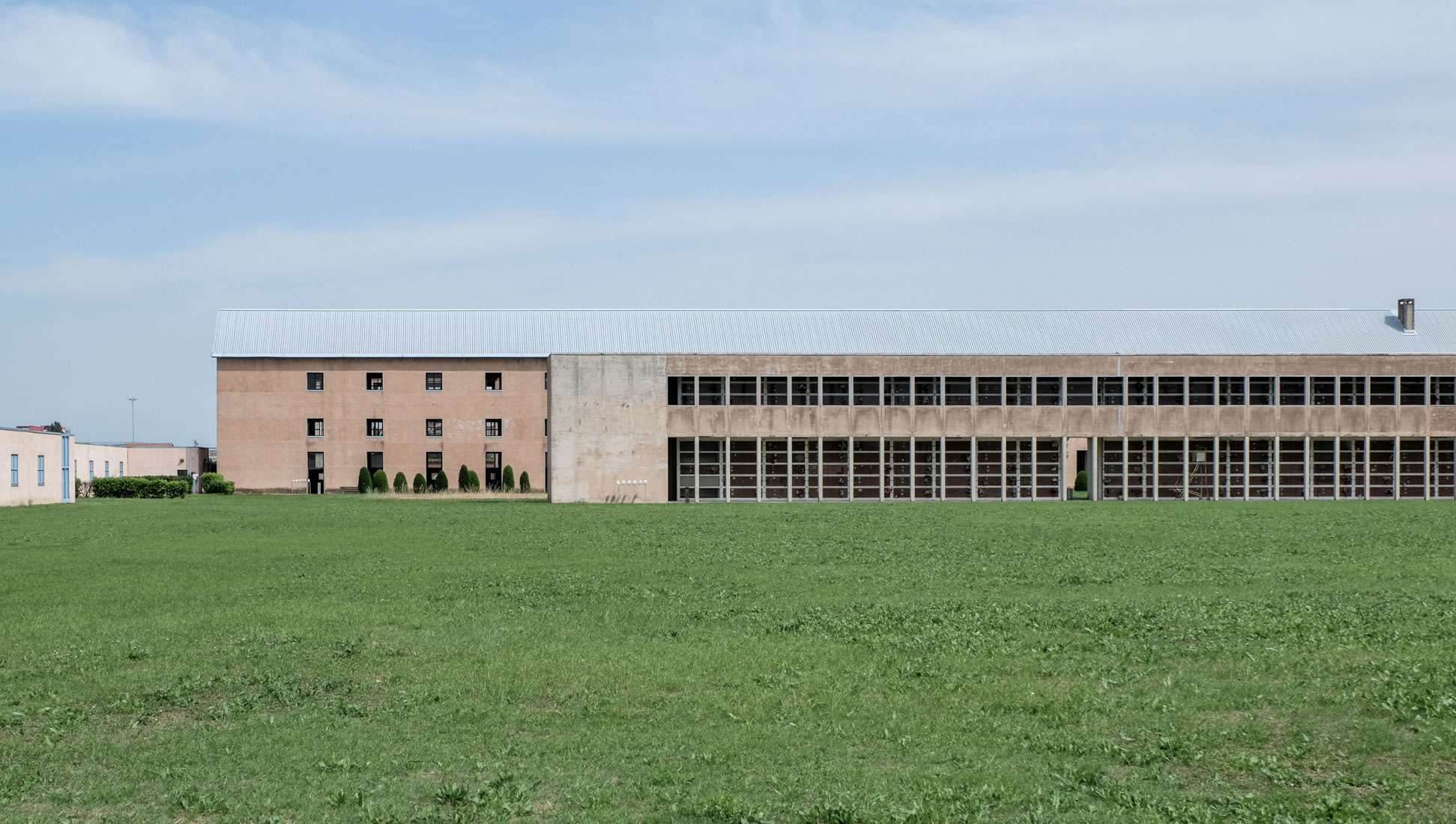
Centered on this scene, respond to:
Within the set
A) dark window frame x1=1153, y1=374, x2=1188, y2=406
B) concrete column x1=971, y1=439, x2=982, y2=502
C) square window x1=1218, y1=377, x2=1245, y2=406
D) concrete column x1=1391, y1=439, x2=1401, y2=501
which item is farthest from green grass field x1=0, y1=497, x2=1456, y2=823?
concrete column x1=1391, y1=439, x2=1401, y2=501

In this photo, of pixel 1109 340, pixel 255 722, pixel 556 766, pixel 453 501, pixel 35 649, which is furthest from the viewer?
pixel 1109 340

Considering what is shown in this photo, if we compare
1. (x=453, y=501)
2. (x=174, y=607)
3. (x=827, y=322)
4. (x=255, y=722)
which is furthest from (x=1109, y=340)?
(x=255, y=722)

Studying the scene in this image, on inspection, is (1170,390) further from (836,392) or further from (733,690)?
(733,690)

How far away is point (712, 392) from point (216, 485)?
97.7ft

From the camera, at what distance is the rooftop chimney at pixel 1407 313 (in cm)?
6888

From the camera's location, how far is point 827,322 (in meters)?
72.8

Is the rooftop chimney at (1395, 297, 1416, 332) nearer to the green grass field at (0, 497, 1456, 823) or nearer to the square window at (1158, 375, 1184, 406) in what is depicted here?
the square window at (1158, 375, 1184, 406)

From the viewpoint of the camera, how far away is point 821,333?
7225cm

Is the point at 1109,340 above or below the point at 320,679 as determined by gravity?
above

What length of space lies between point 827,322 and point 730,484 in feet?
60.7

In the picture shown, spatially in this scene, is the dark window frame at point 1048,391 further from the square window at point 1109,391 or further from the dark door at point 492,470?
the dark door at point 492,470

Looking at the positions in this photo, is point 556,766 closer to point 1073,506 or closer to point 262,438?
point 1073,506

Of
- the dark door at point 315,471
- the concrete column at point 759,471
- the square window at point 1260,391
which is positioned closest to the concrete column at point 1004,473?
the concrete column at point 759,471

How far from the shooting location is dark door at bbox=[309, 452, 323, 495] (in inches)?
2908
